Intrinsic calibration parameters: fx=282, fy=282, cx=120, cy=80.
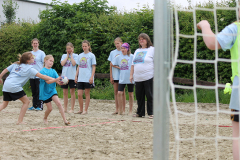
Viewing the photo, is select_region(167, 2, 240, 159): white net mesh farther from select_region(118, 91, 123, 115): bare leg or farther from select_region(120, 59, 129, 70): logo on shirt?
select_region(120, 59, 129, 70): logo on shirt

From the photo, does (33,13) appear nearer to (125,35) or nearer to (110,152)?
(125,35)

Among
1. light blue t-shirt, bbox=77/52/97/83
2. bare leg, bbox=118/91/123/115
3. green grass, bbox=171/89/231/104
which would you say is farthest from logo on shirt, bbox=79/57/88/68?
green grass, bbox=171/89/231/104

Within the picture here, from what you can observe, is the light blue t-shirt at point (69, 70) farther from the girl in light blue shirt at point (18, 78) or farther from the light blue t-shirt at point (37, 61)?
the girl in light blue shirt at point (18, 78)

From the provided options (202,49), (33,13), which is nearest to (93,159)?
(202,49)


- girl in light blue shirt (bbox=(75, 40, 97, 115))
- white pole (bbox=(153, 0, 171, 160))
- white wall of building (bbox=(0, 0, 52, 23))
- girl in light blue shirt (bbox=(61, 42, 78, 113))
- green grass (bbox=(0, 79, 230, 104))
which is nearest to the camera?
white pole (bbox=(153, 0, 171, 160))

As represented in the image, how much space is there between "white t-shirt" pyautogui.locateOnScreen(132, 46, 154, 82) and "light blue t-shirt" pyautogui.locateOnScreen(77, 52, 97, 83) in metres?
1.24

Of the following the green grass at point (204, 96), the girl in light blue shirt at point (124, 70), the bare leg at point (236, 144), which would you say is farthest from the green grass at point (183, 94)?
the bare leg at point (236, 144)

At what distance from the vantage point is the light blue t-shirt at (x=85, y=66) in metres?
6.18

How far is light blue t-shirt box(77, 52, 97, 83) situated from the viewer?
618 centimetres

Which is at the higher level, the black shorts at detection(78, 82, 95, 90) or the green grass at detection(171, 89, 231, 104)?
the black shorts at detection(78, 82, 95, 90)

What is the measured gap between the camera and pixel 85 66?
20.4ft

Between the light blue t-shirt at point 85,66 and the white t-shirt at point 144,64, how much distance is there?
1238 millimetres

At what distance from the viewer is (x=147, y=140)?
3742mm

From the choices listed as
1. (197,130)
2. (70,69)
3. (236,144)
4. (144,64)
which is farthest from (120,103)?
(236,144)
